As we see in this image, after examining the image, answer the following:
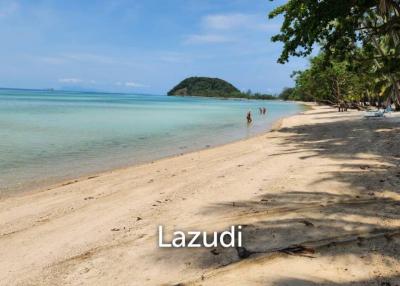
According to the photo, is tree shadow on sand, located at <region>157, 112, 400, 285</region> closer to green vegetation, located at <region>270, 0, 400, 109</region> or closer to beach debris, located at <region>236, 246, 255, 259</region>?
beach debris, located at <region>236, 246, 255, 259</region>

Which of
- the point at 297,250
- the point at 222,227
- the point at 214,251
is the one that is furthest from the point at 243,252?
the point at 222,227

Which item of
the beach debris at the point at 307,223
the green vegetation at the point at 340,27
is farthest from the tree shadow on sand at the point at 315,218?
the green vegetation at the point at 340,27

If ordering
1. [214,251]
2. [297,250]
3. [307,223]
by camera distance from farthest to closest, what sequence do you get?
1. [307,223]
2. [214,251]
3. [297,250]

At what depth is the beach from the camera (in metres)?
4.66

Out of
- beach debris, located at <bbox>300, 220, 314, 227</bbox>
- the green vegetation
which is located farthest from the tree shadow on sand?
the green vegetation

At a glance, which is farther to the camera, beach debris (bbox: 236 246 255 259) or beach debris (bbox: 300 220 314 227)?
beach debris (bbox: 300 220 314 227)

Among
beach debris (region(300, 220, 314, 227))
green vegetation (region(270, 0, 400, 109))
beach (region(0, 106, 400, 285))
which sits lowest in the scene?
beach (region(0, 106, 400, 285))

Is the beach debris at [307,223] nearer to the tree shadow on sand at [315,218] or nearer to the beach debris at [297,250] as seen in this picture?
the tree shadow on sand at [315,218]

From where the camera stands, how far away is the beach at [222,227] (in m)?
4.66

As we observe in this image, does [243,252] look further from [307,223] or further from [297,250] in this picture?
[307,223]

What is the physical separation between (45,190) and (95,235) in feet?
19.6

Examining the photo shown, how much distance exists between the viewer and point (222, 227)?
20.1 ft

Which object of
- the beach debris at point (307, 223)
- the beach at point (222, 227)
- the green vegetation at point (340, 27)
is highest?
the green vegetation at point (340, 27)

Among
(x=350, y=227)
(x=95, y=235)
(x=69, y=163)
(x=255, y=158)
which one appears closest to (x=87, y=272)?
(x=95, y=235)
